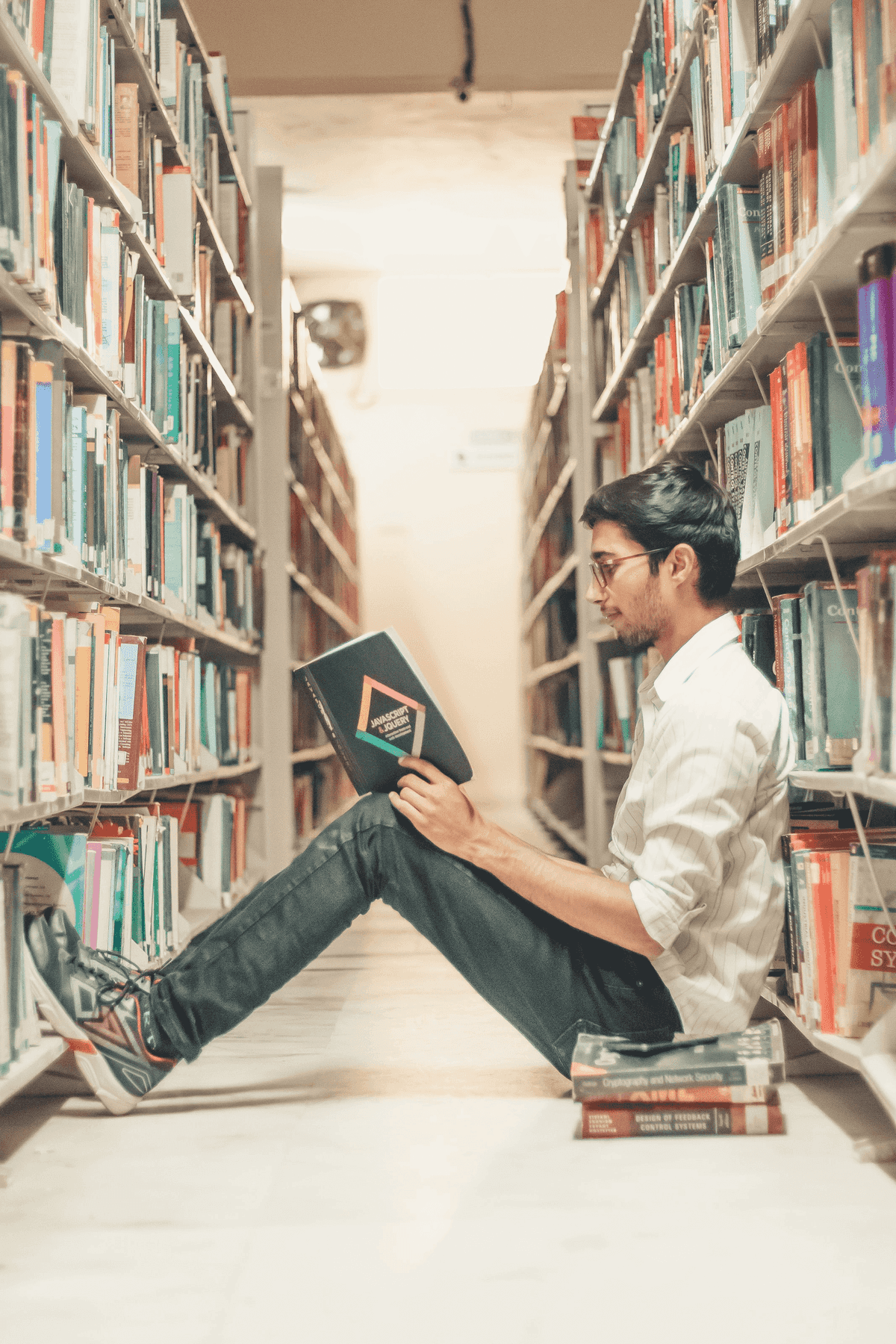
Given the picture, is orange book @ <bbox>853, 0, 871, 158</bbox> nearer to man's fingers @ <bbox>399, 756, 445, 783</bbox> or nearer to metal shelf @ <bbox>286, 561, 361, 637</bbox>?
man's fingers @ <bbox>399, 756, 445, 783</bbox>

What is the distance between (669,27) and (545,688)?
12.2 feet

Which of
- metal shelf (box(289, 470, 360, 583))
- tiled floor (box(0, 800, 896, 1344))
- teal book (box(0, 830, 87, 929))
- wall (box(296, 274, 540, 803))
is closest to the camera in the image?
tiled floor (box(0, 800, 896, 1344))

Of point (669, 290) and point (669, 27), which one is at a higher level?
point (669, 27)

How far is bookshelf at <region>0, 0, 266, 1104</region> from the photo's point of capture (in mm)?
1476

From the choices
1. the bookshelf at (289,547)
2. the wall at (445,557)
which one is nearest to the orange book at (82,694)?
the bookshelf at (289,547)

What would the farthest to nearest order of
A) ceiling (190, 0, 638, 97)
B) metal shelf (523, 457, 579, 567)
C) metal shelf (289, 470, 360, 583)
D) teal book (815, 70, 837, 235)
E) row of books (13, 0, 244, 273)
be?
1. ceiling (190, 0, 638, 97)
2. metal shelf (289, 470, 360, 583)
3. metal shelf (523, 457, 579, 567)
4. row of books (13, 0, 244, 273)
5. teal book (815, 70, 837, 235)

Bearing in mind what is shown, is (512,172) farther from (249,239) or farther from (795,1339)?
(795,1339)

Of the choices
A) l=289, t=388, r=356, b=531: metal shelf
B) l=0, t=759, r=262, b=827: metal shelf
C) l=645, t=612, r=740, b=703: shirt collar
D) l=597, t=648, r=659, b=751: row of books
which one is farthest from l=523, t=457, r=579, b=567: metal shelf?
l=645, t=612, r=740, b=703: shirt collar

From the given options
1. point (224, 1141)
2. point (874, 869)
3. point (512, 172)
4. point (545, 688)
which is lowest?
point (224, 1141)

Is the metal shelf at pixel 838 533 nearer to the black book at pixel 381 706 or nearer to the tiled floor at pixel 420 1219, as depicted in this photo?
the black book at pixel 381 706

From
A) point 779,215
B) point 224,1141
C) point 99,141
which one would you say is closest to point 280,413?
point 99,141

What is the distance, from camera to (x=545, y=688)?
5.82 m

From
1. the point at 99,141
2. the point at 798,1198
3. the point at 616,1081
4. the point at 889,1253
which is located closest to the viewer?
the point at 889,1253

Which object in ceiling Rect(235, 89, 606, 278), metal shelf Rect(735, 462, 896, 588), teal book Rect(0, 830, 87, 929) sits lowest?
teal book Rect(0, 830, 87, 929)
